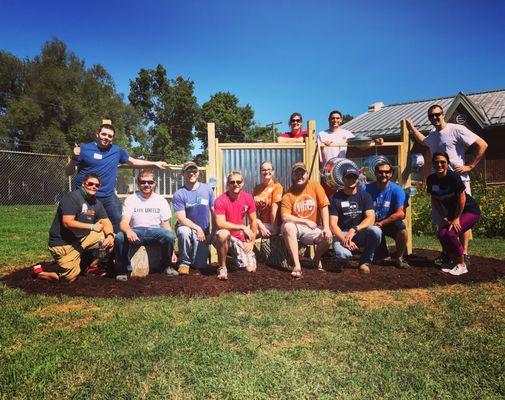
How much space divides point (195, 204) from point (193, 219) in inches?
9.1

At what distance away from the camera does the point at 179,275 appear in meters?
5.57

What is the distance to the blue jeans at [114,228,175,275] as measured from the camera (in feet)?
17.7

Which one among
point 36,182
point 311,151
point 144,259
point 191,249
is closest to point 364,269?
point 311,151

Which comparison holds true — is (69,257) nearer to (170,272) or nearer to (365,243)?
(170,272)

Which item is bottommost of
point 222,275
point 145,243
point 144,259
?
point 222,275

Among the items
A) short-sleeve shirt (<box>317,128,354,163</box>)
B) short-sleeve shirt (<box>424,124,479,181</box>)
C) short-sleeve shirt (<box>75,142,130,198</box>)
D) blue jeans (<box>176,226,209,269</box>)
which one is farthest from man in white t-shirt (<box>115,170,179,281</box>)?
short-sleeve shirt (<box>424,124,479,181</box>)

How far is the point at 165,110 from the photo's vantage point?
46.2 m

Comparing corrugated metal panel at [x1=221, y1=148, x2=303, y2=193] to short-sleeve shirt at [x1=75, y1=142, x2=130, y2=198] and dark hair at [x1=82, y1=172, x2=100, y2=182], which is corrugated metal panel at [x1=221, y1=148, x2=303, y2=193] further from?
dark hair at [x1=82, y1=172, x2=100, y2=182]

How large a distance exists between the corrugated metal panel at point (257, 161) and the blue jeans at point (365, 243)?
1.52 metres

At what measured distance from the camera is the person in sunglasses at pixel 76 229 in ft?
17.0

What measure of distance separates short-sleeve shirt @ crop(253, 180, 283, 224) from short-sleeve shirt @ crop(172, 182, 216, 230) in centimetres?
79

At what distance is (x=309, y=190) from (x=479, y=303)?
2.59 m

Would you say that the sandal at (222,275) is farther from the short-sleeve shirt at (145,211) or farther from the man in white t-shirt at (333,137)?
the man in white t-shirt at (333,137)

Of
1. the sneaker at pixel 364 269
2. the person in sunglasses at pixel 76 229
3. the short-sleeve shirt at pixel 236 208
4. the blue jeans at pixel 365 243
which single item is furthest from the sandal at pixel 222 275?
the sneaker at pixel 364 269
